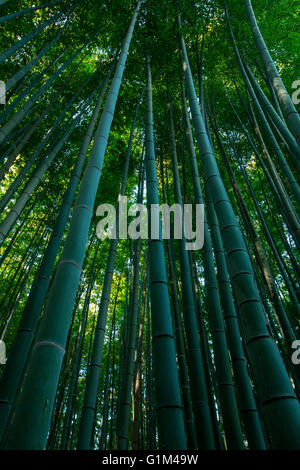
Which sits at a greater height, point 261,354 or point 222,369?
point 222,369

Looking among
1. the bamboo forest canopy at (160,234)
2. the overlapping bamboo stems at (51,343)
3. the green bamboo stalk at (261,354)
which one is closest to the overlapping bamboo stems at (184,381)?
the bamboo forest canopy at (160,234)

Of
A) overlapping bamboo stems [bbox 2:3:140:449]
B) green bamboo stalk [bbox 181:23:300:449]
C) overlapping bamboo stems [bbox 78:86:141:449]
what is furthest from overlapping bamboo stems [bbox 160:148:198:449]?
overlapping bamboo stems [bbox 2:3:140:449]

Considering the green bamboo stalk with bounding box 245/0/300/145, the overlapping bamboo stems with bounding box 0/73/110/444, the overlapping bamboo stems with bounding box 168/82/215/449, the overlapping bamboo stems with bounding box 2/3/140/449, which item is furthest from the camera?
the overlapping bamboo stems with bounding box 168/82/215/449

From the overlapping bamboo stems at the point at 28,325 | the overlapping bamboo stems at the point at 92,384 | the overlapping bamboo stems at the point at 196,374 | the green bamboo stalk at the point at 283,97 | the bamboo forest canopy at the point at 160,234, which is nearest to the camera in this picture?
the bamboo forest canopy at the point at 160,234

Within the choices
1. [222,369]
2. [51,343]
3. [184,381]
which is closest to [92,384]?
[184,381]

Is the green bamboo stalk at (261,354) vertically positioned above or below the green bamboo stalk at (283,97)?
below

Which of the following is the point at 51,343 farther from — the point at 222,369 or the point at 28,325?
the point at 222,369

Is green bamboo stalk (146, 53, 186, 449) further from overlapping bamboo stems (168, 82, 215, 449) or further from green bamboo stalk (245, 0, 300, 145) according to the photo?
green bamboo stalk (245, 0, 300, 145)

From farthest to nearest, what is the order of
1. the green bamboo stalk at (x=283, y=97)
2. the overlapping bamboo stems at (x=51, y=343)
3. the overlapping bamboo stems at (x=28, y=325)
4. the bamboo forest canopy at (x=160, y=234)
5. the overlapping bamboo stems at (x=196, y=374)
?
the overlapping bamboo stems at (x=196, y=374)
the green bamboo stalk at (x=283, y=97)
the overlapping bamboo stems at (x=28, y=325)
the bamboo forest canopy at (x=160, y=234)
the overlapping bamboo stems at (x=51, y=343)

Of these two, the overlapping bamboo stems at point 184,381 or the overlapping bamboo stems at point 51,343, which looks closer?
the overlapping bamboo stems at point 51,343

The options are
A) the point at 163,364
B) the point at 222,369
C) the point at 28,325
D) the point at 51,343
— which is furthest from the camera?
the point at 222,369

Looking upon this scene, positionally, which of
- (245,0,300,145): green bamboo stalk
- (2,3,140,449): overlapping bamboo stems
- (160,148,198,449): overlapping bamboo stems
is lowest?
(2,3,140,449): overlapping bamboo stems

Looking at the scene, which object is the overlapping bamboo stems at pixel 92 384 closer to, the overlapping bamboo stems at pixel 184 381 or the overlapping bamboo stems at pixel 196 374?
the overlapping bamboo stems at pixel 184 381

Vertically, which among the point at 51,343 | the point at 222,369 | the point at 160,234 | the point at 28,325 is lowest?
the point at 51,343
